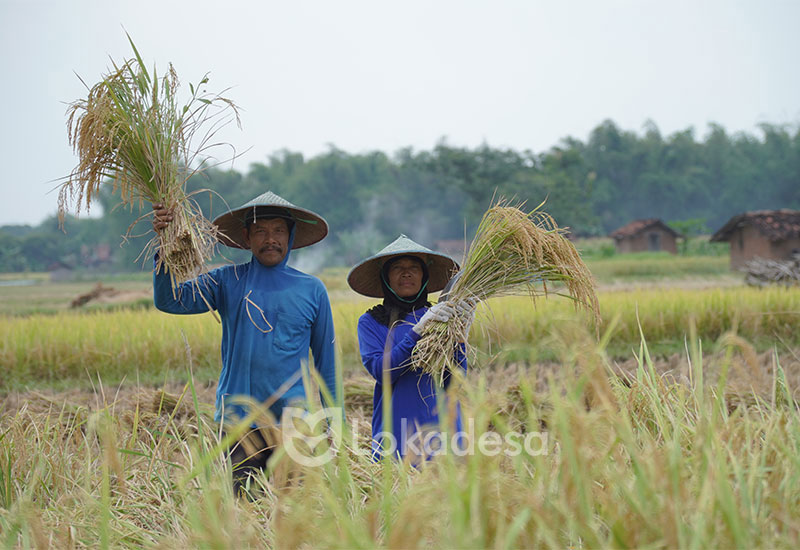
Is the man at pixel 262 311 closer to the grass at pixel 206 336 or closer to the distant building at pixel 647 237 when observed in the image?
the grass at pixel 206 336

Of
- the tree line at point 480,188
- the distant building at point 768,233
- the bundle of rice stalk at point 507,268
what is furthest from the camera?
the tree line at point 480,188

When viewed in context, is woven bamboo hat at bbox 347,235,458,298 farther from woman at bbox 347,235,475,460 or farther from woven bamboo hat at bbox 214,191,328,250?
woven bamboo hat at bbox 214,191,328,250

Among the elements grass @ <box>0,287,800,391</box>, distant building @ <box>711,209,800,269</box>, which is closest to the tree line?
distant building @ <box>711,209,800,269</box>

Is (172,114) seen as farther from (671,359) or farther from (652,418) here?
(671,359)

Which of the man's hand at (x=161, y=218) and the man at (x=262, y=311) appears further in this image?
the man at (x=262, y=311)

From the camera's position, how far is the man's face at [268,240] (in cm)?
276

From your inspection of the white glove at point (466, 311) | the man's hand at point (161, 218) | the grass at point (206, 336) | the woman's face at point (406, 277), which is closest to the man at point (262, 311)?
the man's hand at point (161, 218)

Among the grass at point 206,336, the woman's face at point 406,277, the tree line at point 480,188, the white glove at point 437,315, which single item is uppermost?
the tree line at point 480,188

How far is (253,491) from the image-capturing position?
185cm

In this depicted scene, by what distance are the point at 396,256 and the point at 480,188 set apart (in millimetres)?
38756

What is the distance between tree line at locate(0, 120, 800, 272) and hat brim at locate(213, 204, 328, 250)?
36.5m

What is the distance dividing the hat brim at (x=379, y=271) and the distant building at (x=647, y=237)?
34723mm

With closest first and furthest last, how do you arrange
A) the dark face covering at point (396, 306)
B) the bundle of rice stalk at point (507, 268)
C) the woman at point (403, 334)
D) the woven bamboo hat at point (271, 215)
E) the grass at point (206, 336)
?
1. the bundle of rice stalk at point (507, 268)
2. the woman at point (403, 334)
3. the dark face covering at point (396, 306)
4. the woven bamboo hat at point (271, 215)
5. the grass at point (206, 336)

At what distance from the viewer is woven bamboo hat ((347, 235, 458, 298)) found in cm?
272
